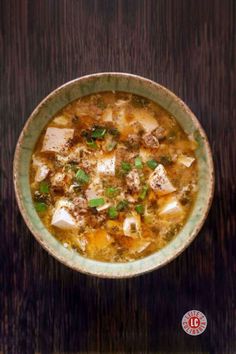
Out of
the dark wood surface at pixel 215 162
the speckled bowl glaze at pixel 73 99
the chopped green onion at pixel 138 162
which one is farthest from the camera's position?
the dark wood surface at pixel 215 162

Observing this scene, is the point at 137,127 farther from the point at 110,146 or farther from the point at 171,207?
the point at 171,207

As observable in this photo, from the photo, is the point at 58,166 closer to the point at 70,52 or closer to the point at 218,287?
the point at 70,52

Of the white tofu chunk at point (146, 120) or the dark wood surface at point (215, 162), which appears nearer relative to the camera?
the white tofu chunk at point (146, 120)

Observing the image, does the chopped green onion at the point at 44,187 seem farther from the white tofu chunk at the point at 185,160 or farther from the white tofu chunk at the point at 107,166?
the white tofu chunk at the point at 185,160

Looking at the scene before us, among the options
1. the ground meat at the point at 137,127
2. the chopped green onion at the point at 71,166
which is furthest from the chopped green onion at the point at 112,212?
the ground meat at the point at 137,127

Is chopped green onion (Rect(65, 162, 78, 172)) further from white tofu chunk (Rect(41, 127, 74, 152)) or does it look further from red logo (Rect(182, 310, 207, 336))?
red logo (Rect(182, 310, 207, 336))

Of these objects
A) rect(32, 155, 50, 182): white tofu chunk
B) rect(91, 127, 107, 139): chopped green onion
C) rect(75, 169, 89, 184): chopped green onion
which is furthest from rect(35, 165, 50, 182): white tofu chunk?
rect(91, 127, 107, 139): chopped green onion
